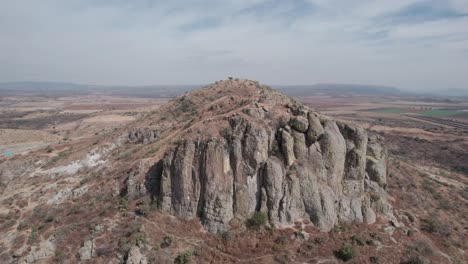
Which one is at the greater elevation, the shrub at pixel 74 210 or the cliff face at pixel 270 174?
the cliff face at pixel 270 174

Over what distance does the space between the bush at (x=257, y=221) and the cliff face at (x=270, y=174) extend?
2.34 feet

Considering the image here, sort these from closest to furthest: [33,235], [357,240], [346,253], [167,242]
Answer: [346,253] < [167,242] < [357,240] < [33,235]

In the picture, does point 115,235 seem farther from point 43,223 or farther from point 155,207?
point 43,223

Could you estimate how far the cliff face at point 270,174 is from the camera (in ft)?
99.0

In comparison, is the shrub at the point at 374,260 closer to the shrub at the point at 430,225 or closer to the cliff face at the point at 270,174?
the cliff face at the point at 270,174

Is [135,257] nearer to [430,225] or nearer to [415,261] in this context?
[415,261]

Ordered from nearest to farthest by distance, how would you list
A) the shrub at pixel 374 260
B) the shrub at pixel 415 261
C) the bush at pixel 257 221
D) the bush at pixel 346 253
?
the shrub at pixel 415 261, the shrub at pixel 374 260, the bush at pixel 346 253, the bush at pixel 257 221

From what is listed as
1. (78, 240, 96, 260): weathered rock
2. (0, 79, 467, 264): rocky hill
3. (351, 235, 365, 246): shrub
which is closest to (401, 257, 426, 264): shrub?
(0, 79, 467, 264): rocky hill

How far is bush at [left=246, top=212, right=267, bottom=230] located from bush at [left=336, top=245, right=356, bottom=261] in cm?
786

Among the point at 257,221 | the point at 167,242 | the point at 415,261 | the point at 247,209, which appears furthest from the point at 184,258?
the point at 415,261

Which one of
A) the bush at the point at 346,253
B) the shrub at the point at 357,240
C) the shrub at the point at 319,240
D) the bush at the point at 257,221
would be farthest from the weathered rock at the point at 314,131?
the bush at the point at 346,253

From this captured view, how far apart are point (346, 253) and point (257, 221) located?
912cm

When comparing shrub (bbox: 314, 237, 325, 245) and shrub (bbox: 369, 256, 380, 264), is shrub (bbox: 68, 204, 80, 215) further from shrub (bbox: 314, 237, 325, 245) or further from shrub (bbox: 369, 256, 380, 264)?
shrub (bbox: 369, 256, 380, 264)

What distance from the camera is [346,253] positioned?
2727cm
